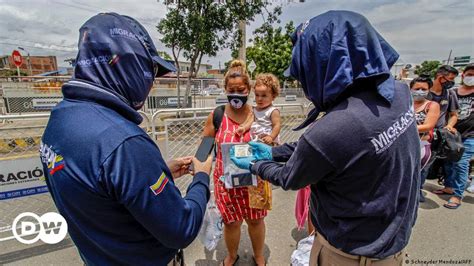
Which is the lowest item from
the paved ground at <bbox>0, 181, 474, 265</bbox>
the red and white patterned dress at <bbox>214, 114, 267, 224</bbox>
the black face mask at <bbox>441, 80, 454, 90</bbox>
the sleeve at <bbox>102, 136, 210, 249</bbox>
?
the paved ground at <bbox>0, 181, 474, 265</bbox>

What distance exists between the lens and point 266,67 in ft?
86.3

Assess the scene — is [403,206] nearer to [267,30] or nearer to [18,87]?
[267,30]

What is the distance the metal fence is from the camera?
247 cm

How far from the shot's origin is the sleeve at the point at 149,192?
0.81 m

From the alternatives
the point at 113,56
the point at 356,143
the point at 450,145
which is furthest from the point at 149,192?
the point at 450,145

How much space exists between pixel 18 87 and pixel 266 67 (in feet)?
68.3

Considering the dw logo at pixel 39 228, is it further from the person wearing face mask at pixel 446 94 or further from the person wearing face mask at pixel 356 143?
the person wearing face mask at pixel 446 94

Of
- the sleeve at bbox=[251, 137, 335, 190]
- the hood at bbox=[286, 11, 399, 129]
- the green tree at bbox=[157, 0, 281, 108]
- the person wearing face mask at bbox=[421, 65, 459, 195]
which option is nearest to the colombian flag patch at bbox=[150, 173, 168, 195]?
the sleeve at bbox=[251, 137, 335, 190]

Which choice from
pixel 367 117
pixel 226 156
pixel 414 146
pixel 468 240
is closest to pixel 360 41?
pixel 367 117

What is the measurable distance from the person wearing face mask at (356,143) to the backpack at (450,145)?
9.97 ft

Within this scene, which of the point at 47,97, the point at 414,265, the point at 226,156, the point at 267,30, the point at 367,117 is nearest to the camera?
A: the point at 367,117

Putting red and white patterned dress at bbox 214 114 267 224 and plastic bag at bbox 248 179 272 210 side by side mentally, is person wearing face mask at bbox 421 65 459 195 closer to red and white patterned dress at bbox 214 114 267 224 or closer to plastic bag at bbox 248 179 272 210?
plastic bag at bbox 248 179 272 210

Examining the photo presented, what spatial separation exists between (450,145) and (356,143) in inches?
139

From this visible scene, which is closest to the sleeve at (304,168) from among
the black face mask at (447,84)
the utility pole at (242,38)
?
the black face mask at (447,84)
